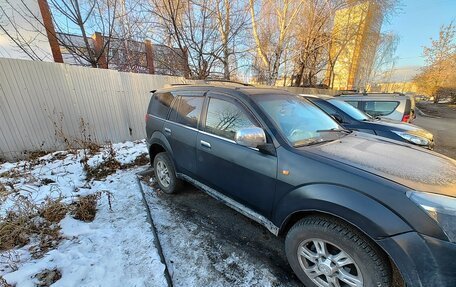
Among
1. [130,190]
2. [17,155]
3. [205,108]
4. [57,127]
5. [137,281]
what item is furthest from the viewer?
[57,127]

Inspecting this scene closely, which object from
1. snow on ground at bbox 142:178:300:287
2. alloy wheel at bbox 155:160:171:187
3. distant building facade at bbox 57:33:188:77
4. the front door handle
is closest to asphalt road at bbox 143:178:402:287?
snow on ground at bbox 142:178:300:287

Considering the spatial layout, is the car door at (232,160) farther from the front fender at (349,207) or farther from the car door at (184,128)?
the front fender at (349,207)

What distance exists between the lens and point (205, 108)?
2816 mm

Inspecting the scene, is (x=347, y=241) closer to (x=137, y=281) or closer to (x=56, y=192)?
(x=137, y=281)

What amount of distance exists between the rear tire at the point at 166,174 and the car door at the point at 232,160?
775mm

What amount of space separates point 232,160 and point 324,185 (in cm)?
100

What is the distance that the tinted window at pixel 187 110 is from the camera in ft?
9.56

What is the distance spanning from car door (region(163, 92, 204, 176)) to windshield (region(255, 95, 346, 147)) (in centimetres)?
99

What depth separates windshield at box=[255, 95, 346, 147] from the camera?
220 centimetres

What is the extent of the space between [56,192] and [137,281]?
2.55 m

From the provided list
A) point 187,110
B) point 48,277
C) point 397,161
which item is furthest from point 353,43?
point 48,277

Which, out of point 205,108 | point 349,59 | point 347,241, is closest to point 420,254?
point 347,241

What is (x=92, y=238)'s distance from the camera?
2500 millimetres

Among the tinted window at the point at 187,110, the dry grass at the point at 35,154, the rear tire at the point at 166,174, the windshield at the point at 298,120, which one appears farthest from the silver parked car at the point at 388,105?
the dry grass at the point at 35,154
